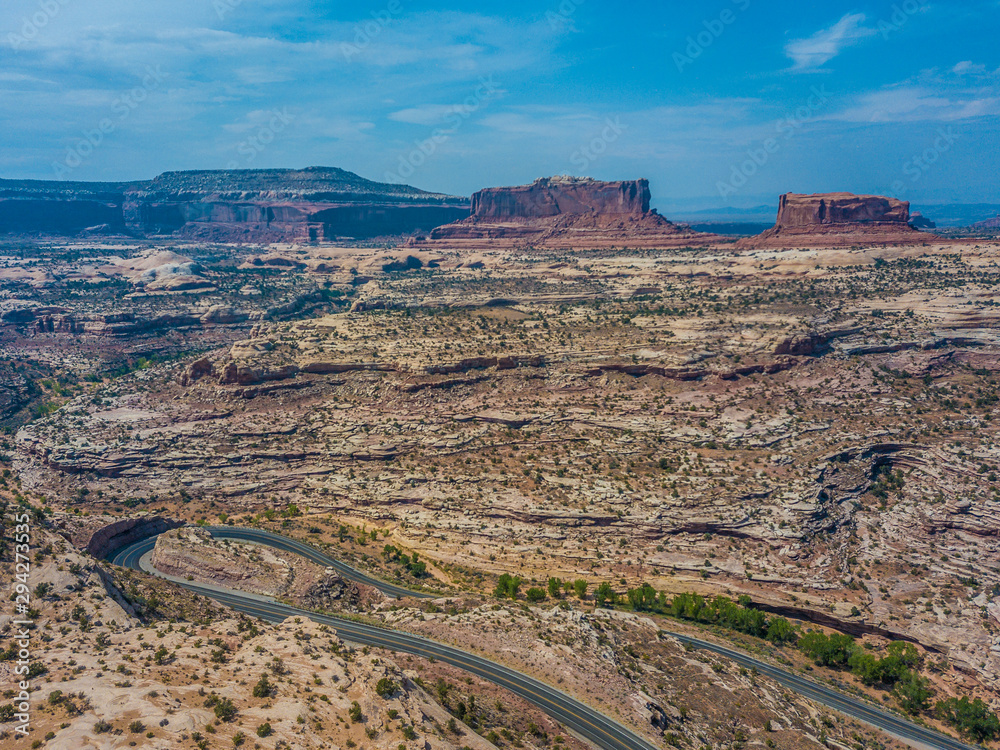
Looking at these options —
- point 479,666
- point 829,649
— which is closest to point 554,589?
point 479,666

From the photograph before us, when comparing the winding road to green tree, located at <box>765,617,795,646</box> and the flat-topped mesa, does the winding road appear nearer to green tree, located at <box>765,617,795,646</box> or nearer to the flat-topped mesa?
green tree, located at <box>765,617,795,646</box>

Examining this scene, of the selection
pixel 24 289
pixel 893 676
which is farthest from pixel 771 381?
pixel 24 289

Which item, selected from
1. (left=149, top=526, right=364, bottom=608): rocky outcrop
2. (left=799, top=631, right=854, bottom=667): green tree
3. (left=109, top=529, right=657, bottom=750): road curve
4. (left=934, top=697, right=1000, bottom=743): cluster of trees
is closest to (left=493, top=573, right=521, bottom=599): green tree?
(left=109, top=529, right=657, bottom=750): road curve

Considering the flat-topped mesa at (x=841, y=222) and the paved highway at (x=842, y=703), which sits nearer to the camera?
the paved highway at (x=842, y=703)

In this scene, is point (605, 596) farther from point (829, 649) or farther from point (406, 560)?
point (406, 560)

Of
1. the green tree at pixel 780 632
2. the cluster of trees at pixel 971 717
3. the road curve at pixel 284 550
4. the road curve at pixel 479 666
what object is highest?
the road curve at pixel 479 666

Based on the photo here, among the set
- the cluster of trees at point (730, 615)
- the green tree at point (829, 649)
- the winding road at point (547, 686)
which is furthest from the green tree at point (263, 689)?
the green tree at point (829, 649)

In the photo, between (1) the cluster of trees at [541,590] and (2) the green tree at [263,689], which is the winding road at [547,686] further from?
(2) the green tree at [263,689]
